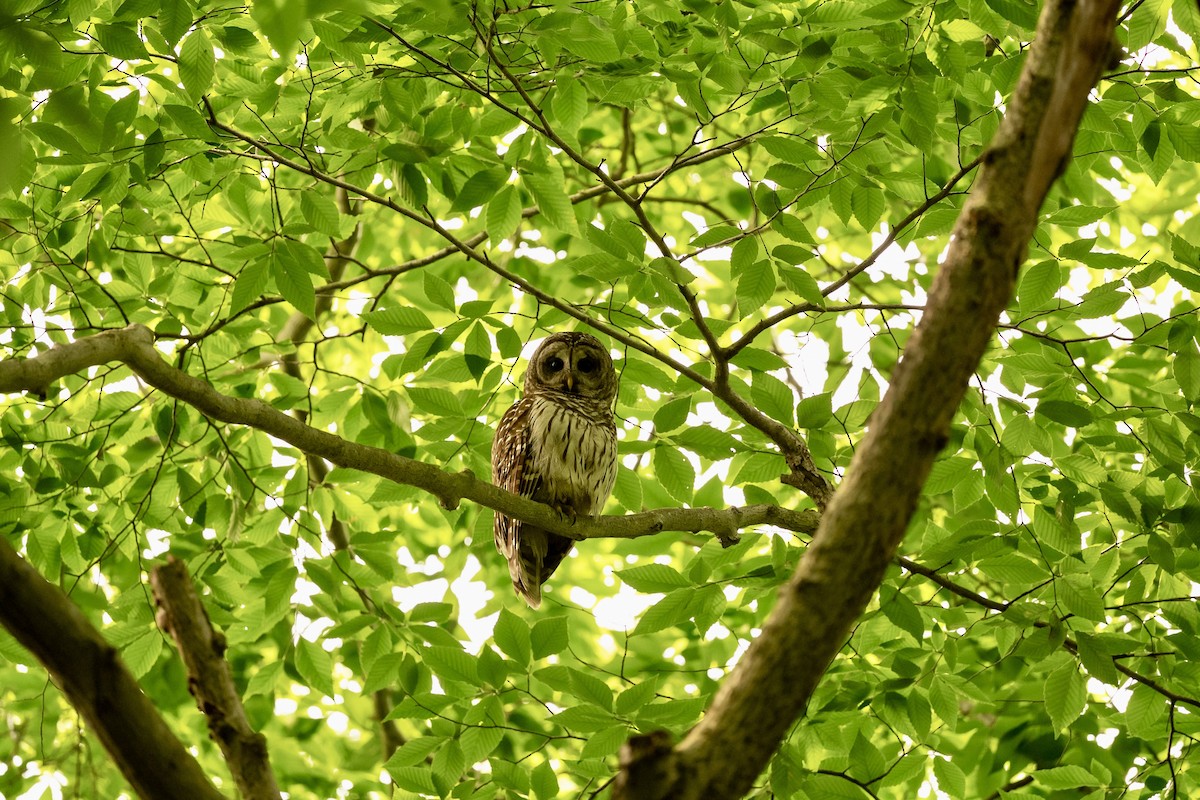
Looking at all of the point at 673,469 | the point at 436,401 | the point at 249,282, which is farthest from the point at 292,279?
the point at 673,469

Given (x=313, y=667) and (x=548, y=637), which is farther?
(x=313, y=667)

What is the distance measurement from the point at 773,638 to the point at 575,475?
3.54 m

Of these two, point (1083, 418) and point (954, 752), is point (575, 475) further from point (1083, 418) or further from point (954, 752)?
point (954, 752)

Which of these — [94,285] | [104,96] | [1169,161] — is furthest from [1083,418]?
[94,285]

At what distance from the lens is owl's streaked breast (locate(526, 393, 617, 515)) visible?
17.1ft

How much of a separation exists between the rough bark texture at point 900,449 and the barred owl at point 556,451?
3324mm

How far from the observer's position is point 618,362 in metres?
4.71

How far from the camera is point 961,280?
5.95 ft

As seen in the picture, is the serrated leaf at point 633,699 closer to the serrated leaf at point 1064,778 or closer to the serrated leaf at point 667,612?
the serrated leaf at point 667,612

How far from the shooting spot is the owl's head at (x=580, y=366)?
587cm

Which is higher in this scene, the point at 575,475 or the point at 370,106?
the point at 370,106

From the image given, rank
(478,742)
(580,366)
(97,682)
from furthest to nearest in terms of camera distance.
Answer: (580,366), (478,742), (97,682)

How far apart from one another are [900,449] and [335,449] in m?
2.01

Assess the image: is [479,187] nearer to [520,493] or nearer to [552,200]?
[552,200]
